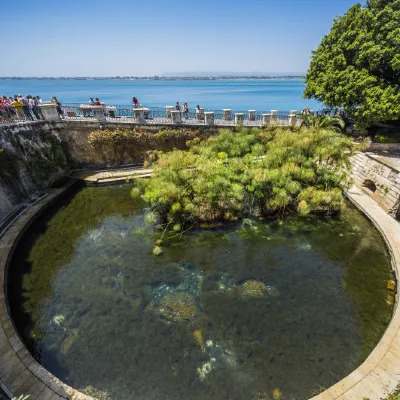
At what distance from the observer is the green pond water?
773cm

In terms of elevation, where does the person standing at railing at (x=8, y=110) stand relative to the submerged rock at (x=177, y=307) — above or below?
above

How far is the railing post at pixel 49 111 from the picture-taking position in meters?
19.8

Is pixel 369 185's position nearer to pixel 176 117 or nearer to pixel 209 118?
pixel 209 118

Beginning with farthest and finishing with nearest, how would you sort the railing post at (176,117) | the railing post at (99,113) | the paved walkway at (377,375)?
the railing post at (176,117), the railing post at (99,113), the paved walkway at (377,375)

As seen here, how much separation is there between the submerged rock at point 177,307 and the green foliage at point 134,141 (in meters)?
13.4

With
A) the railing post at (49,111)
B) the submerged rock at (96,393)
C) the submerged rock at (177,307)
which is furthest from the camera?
the railing post at (49,111)

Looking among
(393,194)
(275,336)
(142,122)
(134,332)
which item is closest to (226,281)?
(275,336)

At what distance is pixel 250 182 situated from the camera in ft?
47.8

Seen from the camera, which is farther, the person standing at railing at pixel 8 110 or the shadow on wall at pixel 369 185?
the shadow on wall at pixel 369 185

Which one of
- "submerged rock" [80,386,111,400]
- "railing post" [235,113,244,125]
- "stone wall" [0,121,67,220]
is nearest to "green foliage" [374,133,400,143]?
"railing post" [235,113,244,125]

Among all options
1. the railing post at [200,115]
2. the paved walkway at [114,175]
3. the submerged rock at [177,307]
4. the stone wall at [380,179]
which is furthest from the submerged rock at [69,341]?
the railing post at [200,115]

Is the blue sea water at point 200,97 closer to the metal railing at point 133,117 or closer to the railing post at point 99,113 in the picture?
the metal railing at point 133,117

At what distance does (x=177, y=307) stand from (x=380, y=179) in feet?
49.9

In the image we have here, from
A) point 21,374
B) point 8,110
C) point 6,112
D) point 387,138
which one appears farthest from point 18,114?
point 387,138
